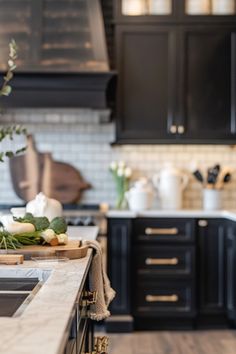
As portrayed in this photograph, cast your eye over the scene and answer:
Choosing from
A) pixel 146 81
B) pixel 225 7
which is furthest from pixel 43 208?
pixel 225 7

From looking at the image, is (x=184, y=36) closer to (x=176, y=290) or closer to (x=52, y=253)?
(x=176, y=290)

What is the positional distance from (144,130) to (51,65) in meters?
0.91

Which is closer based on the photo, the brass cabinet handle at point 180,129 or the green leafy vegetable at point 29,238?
the green leafy vegetable at point 29,238

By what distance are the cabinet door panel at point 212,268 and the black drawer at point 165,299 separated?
0.11 m

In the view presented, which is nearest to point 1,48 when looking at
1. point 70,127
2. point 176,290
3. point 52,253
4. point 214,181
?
point 70,127

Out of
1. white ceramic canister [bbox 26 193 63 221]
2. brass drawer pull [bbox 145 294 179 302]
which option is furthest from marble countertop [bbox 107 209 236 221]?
white ceramic canister [bbox 26 193 63 221]

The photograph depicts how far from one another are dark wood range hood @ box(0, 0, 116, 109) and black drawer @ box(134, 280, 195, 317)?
4.77 ft

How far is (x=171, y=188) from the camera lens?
189 inches

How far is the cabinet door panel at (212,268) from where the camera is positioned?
4.48 m

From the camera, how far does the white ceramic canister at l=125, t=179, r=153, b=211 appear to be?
464 cm

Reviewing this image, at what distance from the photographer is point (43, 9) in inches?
183

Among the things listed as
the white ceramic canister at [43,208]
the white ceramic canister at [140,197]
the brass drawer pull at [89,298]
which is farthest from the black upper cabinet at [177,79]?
the brass drawer pull at [89,298]

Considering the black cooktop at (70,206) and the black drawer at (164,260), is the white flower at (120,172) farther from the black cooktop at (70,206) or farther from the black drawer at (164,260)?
the black drawer at (164,260)

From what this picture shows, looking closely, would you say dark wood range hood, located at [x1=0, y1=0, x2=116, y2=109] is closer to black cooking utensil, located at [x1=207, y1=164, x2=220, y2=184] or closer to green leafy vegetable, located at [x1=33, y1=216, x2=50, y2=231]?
black cooking utensil, located at [x1=207, y1=164, x2=220, y2=184]
